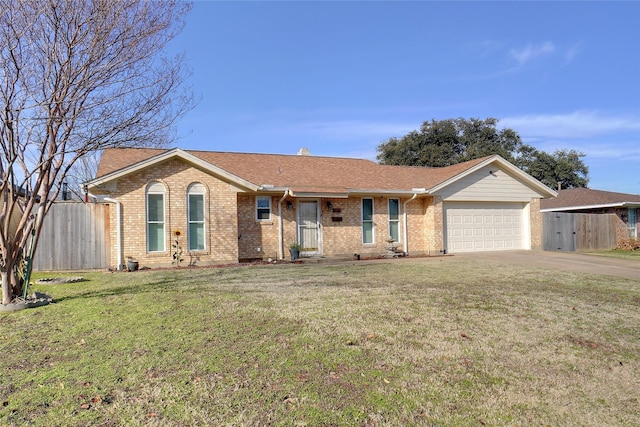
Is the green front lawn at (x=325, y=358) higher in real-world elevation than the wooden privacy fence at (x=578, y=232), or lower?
lower

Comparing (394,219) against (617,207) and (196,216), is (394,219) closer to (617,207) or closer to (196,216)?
(196,216)

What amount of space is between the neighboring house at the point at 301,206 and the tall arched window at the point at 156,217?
0.10ft

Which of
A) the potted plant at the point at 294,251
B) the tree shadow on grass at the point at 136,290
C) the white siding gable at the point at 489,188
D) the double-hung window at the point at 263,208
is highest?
the white siding gable at the point at 489,188

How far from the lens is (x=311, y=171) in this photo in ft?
57.0

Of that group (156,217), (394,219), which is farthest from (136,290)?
(394,219)

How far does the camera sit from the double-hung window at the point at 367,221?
1658cm

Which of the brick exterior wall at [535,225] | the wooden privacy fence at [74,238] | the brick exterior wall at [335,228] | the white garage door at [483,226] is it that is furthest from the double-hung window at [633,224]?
the wooden privacy fence at [74,238]

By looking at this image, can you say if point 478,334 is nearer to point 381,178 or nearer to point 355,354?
point 355,354

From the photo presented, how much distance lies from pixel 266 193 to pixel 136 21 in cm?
773

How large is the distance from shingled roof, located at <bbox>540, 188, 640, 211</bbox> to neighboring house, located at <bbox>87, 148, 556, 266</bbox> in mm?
5101

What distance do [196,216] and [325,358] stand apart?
403 inches

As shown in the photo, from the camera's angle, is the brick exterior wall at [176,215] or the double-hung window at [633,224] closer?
the brick exterior wall at [176,215]

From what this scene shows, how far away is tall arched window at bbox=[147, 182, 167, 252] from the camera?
514 inches

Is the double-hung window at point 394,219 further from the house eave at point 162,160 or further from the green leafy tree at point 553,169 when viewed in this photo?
the green leafy tree at point 553,169
